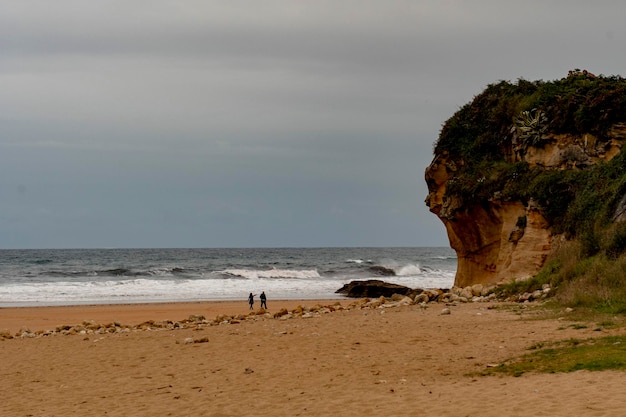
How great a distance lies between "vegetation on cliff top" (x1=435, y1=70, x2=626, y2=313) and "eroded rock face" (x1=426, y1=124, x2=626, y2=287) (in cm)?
24

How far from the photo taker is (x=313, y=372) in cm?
1216

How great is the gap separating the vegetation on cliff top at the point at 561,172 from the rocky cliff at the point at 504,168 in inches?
1.8

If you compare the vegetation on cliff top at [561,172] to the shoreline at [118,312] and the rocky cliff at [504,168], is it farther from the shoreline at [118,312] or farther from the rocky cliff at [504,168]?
the shoreline at [118,312]

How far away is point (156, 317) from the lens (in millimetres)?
29469

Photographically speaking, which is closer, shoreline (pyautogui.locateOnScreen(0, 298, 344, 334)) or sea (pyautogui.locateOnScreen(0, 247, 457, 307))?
shoreline (pyautogui.locateOnScreen(0, 298, 344, 334))

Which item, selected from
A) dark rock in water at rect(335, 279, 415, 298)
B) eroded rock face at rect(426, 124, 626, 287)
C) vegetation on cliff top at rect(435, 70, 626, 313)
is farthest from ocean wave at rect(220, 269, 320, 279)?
vegetation on cliff top at rect(435, 70, 626, 313)

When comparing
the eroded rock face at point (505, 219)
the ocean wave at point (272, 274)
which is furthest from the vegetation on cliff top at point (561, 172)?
the ocean wave at point (272, 274)

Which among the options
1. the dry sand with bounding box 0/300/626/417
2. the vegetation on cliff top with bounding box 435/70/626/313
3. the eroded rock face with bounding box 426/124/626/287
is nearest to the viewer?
the dry sand with bounding box 0/300/626/417

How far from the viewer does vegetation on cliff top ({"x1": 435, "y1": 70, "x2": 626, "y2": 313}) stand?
58.1 feet

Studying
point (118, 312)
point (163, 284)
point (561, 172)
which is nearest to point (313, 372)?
point (561, 172)

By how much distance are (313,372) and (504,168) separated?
15.5 metres

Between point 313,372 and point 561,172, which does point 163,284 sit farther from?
point 313,372

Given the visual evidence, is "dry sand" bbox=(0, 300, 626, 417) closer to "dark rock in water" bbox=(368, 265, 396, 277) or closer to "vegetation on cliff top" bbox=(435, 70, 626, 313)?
"vegetation on cliff top" bbox=(435, 70, 626, 313)

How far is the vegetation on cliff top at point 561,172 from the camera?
17703 mm
